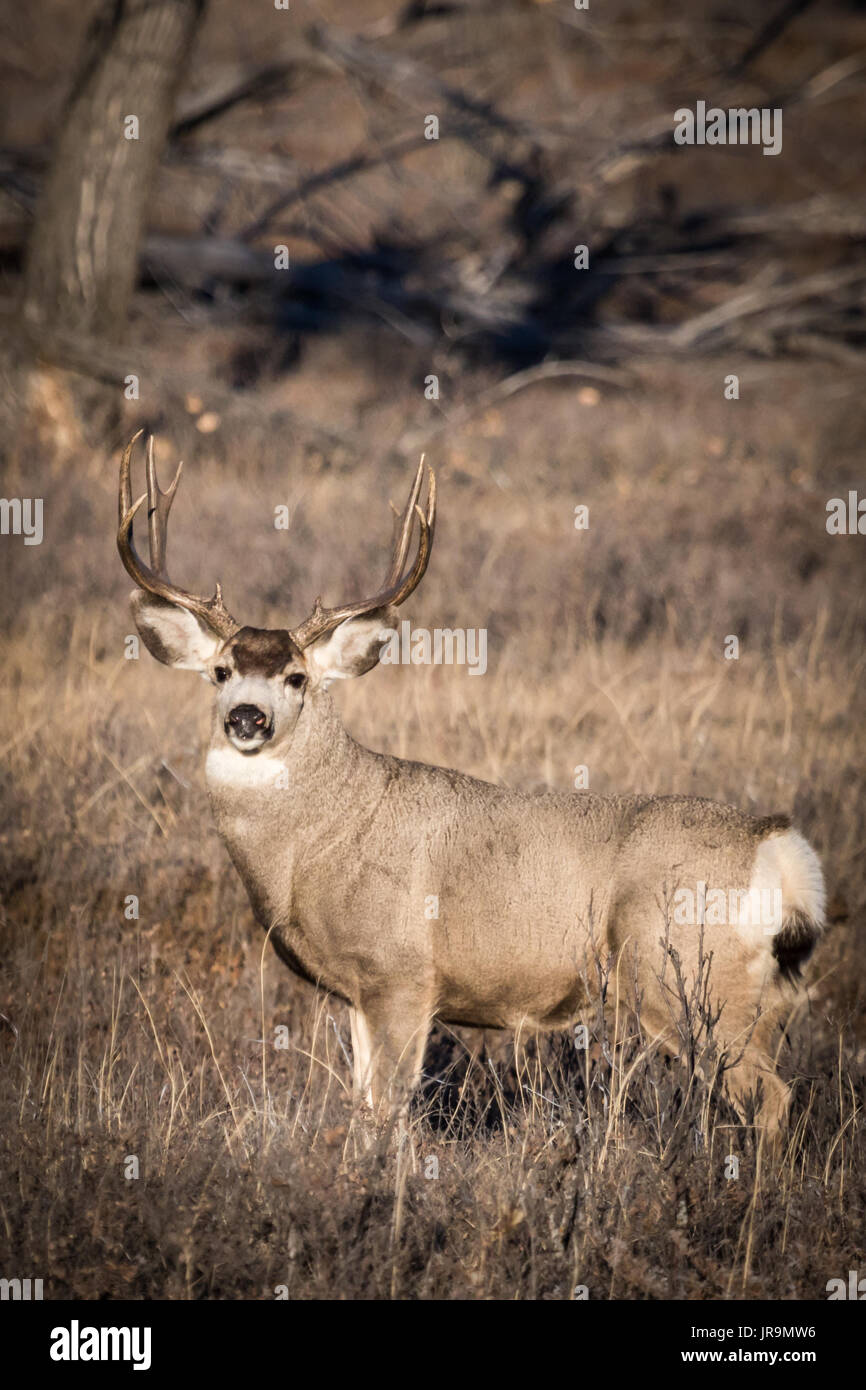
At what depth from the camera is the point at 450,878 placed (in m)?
4.84

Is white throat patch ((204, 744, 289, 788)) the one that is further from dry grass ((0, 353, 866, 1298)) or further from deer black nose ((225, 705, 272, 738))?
dry grass ((0, 353, 866, 1298))

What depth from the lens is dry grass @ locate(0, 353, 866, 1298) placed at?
3955 mm

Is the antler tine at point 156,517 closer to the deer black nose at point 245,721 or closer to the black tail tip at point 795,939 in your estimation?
the deer black nose at point 245,721

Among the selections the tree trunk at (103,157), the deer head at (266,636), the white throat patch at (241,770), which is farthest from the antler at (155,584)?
the tree trunk at (103,157)

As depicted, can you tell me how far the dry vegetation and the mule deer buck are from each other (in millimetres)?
249

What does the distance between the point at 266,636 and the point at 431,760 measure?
7.56 feet

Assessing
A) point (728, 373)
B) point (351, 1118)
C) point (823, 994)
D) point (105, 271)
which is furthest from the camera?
point (728, 373)

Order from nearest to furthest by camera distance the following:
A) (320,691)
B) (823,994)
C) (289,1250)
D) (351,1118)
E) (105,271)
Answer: (289,1250)
(351,1118)
(320,691)
(823,994)
(105,271)

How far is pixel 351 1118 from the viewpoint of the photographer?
14.6ft

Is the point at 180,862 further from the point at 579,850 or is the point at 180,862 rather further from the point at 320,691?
the point at 579,850

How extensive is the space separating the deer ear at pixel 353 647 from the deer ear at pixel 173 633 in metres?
0.39

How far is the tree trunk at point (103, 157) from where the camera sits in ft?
37.7

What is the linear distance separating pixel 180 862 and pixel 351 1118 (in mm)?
2066

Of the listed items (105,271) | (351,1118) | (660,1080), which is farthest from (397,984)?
(105,271)
